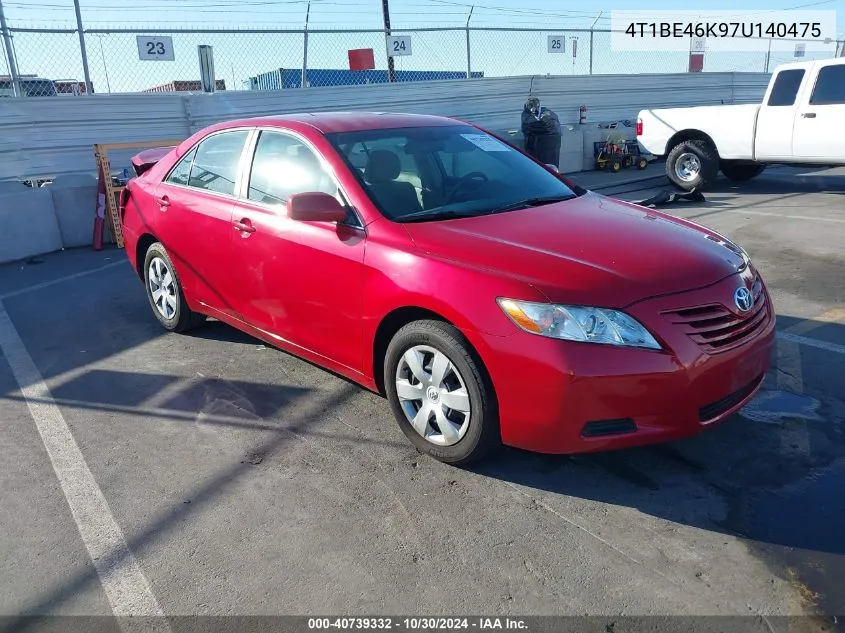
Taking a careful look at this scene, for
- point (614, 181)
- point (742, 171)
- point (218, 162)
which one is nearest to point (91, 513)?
point (218, 162)

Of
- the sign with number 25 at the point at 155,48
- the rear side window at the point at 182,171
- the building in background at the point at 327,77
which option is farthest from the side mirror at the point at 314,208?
the building in background at the point at 327,77

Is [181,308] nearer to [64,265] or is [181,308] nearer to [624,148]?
[64,265]

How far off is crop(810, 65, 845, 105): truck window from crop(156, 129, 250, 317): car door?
30.6 ft

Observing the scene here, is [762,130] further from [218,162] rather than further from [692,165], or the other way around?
[218,162]

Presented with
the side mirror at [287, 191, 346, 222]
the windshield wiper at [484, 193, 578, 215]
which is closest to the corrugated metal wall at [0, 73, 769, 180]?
the side mirror at [287, 191, 346, 222]

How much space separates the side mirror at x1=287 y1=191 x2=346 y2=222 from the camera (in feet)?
12.1

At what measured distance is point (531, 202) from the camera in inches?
164

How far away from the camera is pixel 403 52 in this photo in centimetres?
1543

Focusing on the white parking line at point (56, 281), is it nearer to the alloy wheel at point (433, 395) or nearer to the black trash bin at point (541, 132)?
the alloy wheel at point (433, 395)

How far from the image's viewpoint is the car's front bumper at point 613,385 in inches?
117

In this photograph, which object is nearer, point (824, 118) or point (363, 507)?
point (363, 507)

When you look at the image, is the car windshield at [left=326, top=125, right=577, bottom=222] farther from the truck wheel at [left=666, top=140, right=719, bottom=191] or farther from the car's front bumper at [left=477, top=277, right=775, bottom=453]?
the truck wheel at [left=666, top=140, right=719, bottom=191]

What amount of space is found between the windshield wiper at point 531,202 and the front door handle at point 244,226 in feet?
4.71

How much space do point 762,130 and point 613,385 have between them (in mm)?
9951
